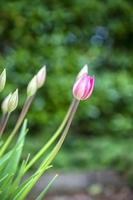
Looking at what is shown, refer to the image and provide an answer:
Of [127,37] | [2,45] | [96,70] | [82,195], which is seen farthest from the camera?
[127,37]

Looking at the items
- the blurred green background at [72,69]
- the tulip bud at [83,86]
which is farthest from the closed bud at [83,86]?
the blurred green background at [72,69]

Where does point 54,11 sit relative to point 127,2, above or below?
above

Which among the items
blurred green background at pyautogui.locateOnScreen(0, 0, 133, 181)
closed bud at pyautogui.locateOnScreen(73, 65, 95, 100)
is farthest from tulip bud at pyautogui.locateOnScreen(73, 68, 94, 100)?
blurred green background at pyautogui.locateOnScreen(0, 0, 133, 181)

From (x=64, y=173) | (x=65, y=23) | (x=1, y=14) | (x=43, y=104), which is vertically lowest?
(x=64, y=173)

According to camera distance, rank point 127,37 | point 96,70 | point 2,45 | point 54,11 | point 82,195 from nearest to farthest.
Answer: point 82,195 < point 54,11 < point 2,45 < point 96,70 < point 127,37

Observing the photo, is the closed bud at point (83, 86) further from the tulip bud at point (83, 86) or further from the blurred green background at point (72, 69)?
the blurred green background at point (72, 69)

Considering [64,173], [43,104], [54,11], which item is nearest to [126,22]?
[54,11]

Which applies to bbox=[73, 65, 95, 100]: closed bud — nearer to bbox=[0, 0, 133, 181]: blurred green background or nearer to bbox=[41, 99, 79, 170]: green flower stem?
bbox=[41, 99, 79, 170]: green flower stem

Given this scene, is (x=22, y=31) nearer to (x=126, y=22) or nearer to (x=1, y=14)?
(x=1, y=14)
